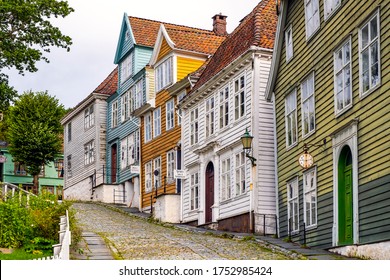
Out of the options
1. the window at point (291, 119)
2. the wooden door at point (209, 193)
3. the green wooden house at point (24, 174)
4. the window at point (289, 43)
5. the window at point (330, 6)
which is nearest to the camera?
the window at point (330, 6)

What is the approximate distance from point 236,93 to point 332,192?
9807 millimetres

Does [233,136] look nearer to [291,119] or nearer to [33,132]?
[291,119]

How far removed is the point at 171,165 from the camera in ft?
139

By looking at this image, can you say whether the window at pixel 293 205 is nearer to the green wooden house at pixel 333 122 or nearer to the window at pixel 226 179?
the green wooden house at pixel 333 122

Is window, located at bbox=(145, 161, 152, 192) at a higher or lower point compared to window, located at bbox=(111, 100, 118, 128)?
lower

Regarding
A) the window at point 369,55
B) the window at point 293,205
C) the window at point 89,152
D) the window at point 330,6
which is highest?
the window at point 330,6

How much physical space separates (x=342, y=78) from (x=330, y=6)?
2.45 meters

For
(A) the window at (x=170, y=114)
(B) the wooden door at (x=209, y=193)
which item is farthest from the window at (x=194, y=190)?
(A) the window at (x=170, y=114)

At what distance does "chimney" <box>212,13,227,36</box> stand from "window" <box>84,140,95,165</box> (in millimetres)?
11450

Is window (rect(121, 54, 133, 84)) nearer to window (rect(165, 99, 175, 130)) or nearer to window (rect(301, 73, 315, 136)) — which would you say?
window (rect(165, 99, 175, 130))

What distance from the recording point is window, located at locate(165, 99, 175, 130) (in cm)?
4231

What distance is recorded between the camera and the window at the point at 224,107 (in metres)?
34.2

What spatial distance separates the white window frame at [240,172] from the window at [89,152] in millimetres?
23020

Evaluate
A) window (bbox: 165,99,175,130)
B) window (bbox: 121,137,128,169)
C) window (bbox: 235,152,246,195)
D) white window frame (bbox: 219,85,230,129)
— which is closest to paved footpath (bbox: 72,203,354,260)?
window (bbox: 235,152,246,195)
